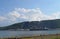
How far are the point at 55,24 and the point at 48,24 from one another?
15.2 feet

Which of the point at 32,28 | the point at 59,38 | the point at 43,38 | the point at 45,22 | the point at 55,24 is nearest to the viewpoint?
the point at 43,38

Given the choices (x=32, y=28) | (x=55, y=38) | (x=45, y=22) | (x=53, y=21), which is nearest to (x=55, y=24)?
(x=53, y=21)

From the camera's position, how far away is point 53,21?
90375mm

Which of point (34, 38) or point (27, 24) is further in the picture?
point (27, 24)

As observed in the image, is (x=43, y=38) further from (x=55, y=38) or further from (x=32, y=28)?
(x=32, y=28)

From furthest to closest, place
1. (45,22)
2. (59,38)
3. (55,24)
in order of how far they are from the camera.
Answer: (55,24), (45,22), (59,38)

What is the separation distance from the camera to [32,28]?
94.7 metres

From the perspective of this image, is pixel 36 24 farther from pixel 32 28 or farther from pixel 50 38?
pixel 50 38

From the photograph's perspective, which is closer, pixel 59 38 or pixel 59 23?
pixel 59 38

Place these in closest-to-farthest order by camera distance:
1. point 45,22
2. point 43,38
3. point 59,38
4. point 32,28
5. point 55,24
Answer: point 43,38 → point 59,38 → point 45,22 → point 55,24 → point 32,28

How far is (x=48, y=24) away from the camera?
86.8 m

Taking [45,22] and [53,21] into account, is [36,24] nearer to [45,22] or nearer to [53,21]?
[45,22]

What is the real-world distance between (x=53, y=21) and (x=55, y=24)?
265 centimetres

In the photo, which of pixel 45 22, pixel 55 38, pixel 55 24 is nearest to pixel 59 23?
pixel 55 24
